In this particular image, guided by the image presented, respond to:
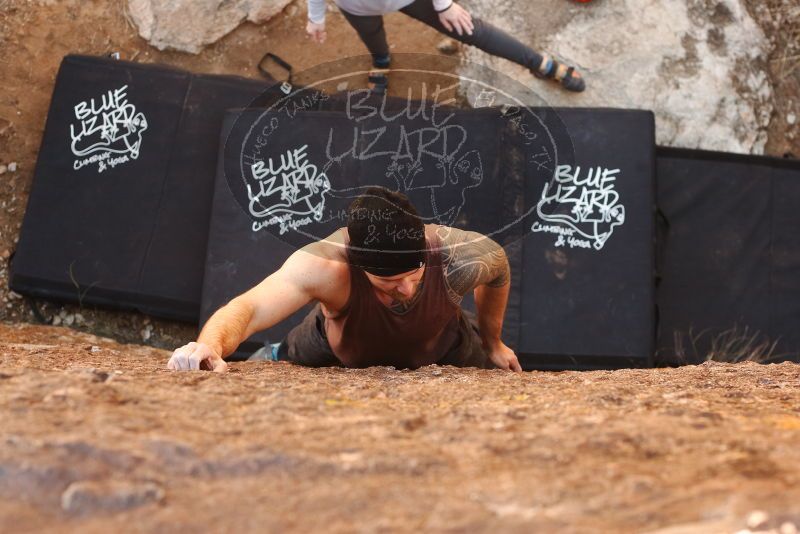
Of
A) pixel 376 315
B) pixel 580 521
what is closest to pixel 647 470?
pixel 580 521

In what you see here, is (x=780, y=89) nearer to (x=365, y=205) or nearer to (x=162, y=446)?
(x=365, y=205)

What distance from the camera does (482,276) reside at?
11.0 ft

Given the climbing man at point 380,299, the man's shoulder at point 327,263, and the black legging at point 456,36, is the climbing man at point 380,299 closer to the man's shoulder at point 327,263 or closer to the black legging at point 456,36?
the man's shoulder at point 327,263

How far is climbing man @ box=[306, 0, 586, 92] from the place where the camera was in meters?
4.84

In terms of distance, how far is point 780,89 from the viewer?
582 centimetres

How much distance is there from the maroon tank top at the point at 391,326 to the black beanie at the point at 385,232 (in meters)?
0.21

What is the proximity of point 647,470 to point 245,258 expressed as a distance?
331 centimetres

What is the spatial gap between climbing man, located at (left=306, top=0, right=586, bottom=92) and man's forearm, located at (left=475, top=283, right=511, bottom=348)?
153 centimetres

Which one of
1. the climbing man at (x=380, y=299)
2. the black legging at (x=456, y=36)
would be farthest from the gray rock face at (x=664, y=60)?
the climbing man at (x=380, y=299)

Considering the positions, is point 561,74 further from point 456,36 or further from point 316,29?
point 316,29

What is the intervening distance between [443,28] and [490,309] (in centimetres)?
193

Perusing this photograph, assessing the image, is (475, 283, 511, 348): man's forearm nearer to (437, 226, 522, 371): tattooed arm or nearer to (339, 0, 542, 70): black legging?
(437, 226, 522, 371): tattooed arm

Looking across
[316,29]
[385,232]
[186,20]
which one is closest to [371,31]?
[316,29]

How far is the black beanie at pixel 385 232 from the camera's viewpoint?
268cm
